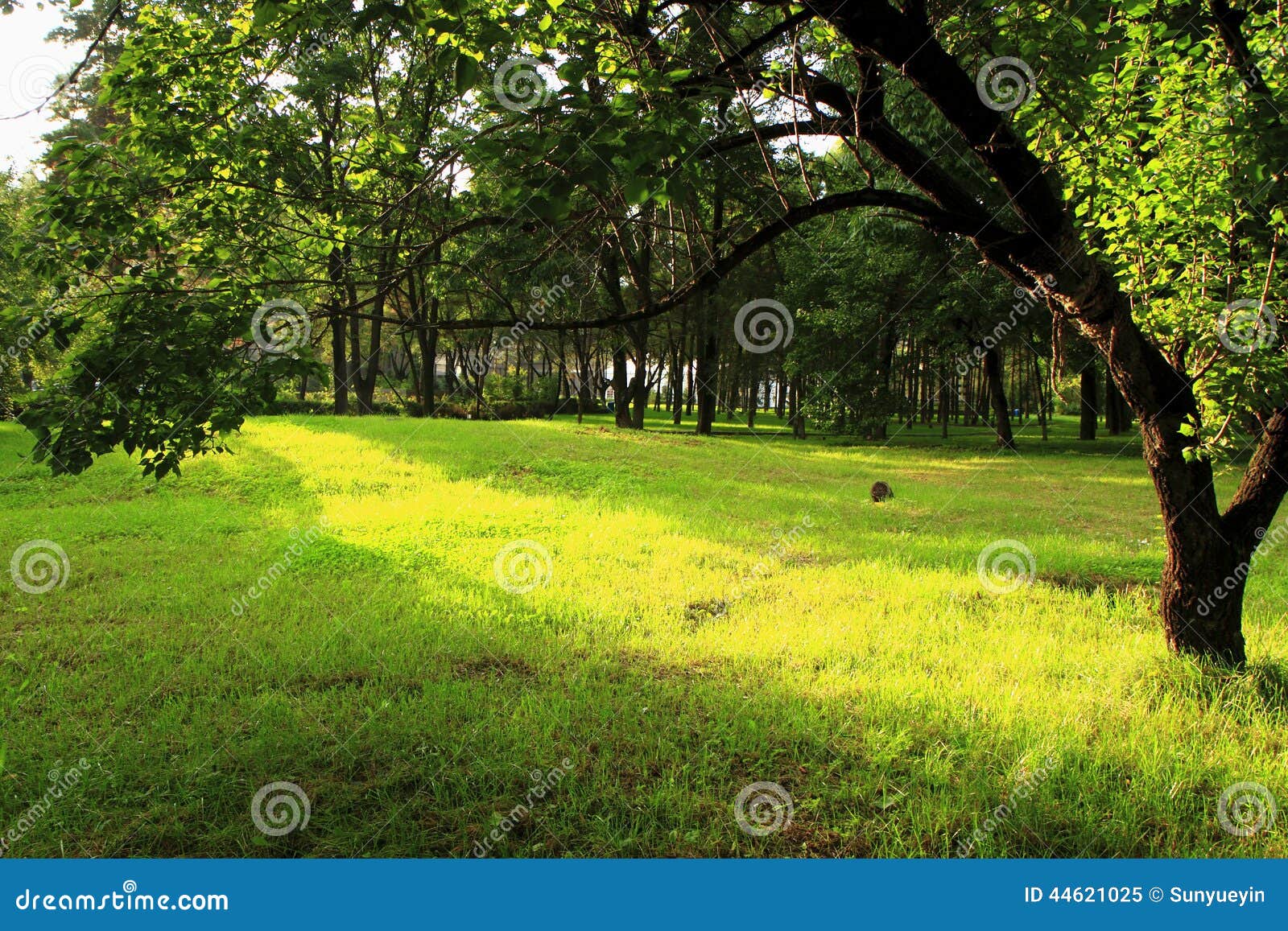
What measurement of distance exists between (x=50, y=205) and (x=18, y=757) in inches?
120

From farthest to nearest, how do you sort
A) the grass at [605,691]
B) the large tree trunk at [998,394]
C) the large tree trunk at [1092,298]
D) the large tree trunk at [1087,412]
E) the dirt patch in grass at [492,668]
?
the large tree trunk at [1087,412]
the large tree trunk at [998,394]
the dirt patch in grass at [492,668]
the large tree trunk at [1092,298]
the grass at [605,691]

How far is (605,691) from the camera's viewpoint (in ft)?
14.9

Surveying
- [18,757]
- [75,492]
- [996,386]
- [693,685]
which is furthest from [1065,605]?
[996,386]

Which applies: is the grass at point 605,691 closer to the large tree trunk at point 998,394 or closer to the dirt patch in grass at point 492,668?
the dirt patch in grass at point 492,668

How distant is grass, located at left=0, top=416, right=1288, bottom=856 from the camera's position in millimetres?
3309

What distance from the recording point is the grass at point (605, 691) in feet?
10.9

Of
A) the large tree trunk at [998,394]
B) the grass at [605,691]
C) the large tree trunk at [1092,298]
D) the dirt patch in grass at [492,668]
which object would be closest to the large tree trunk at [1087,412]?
the large tree trunk at [998,394]

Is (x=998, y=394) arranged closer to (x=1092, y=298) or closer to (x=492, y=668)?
(x=1092, y=298)

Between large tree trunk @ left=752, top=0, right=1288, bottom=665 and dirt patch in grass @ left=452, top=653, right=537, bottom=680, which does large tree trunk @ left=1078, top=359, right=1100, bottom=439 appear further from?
dirt patch in grass @ left=452, top=653, right=537, bottom=680

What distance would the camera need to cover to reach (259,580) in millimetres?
6645

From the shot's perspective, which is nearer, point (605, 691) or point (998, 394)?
point (605, 691)

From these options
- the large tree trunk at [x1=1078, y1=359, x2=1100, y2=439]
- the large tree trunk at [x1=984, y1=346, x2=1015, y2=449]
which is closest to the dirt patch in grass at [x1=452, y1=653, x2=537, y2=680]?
the large tree trunk at [x1=984, y1=346, x2=1015, y2=449]

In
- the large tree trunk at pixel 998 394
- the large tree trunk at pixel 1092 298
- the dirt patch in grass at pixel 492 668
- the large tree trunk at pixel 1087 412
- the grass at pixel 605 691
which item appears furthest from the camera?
the large tree trunk at pixel 1087 412

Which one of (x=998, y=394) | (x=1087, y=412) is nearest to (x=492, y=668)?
(x=998, y=394)
